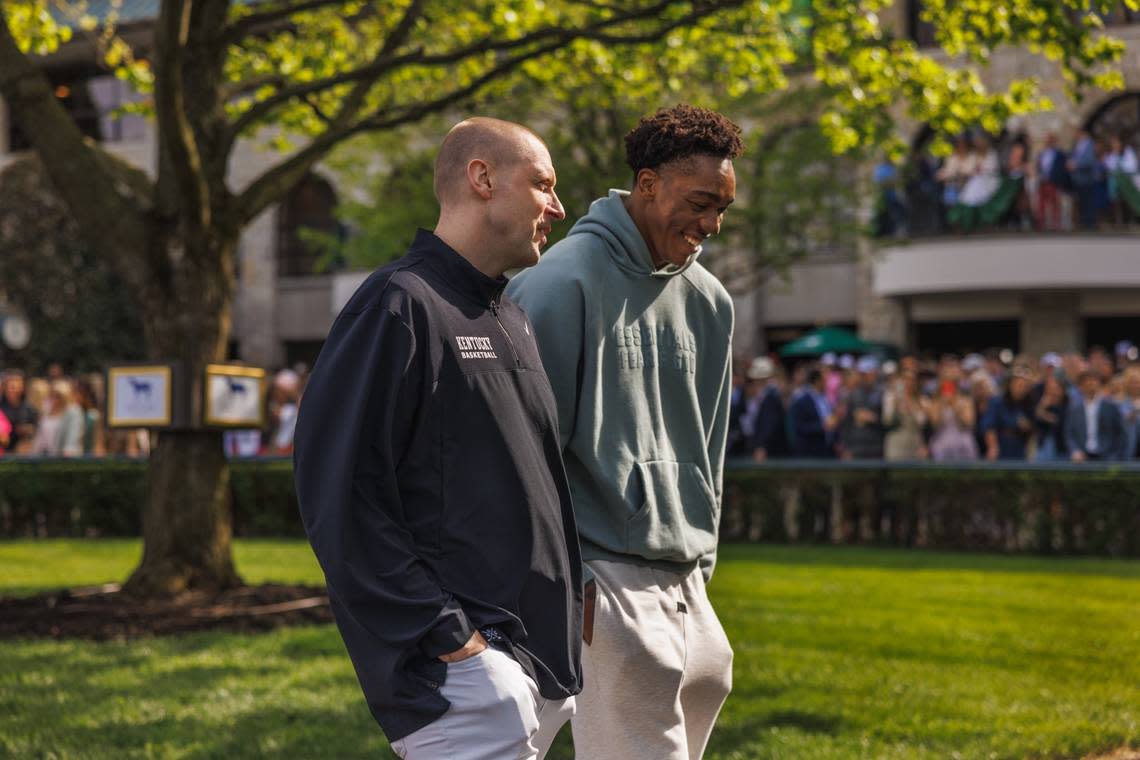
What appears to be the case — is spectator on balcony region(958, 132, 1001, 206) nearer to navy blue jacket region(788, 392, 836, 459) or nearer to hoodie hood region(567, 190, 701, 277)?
navy blue jacket region(788, 392, 836, 459)

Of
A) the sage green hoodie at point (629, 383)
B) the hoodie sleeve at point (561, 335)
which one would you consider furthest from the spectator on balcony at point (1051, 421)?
the hoodie sleeve at point (561, 335)

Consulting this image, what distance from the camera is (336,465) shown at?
112 inches

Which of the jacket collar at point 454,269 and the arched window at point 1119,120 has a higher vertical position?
the arched window at point 1119,120

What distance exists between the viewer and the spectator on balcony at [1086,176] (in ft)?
89.8

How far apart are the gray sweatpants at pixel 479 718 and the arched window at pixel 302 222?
36.4 metres

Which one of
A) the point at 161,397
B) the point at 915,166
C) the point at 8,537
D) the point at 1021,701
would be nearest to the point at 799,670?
the point at 1021,701

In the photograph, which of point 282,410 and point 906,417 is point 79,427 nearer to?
point 282,410

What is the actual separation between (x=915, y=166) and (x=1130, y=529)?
46.9 ft

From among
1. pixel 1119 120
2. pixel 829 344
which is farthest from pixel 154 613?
pixel 1119 120

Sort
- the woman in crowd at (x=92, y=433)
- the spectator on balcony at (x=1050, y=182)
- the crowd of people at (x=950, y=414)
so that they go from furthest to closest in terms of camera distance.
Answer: the spectator on balcony at (x=1050, y=182) < the woman in crowd at (x=92, y=433) < the crowd of people at (x=950, y=414)

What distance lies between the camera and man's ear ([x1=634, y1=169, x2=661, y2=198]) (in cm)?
388

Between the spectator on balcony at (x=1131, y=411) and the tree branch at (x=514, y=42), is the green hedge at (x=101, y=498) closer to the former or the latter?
the tree branch at (x=514, y=42)

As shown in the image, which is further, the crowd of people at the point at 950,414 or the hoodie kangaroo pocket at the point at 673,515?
the crowd of people at the point at 950,414

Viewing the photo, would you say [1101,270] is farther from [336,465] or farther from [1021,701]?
[336,465]
